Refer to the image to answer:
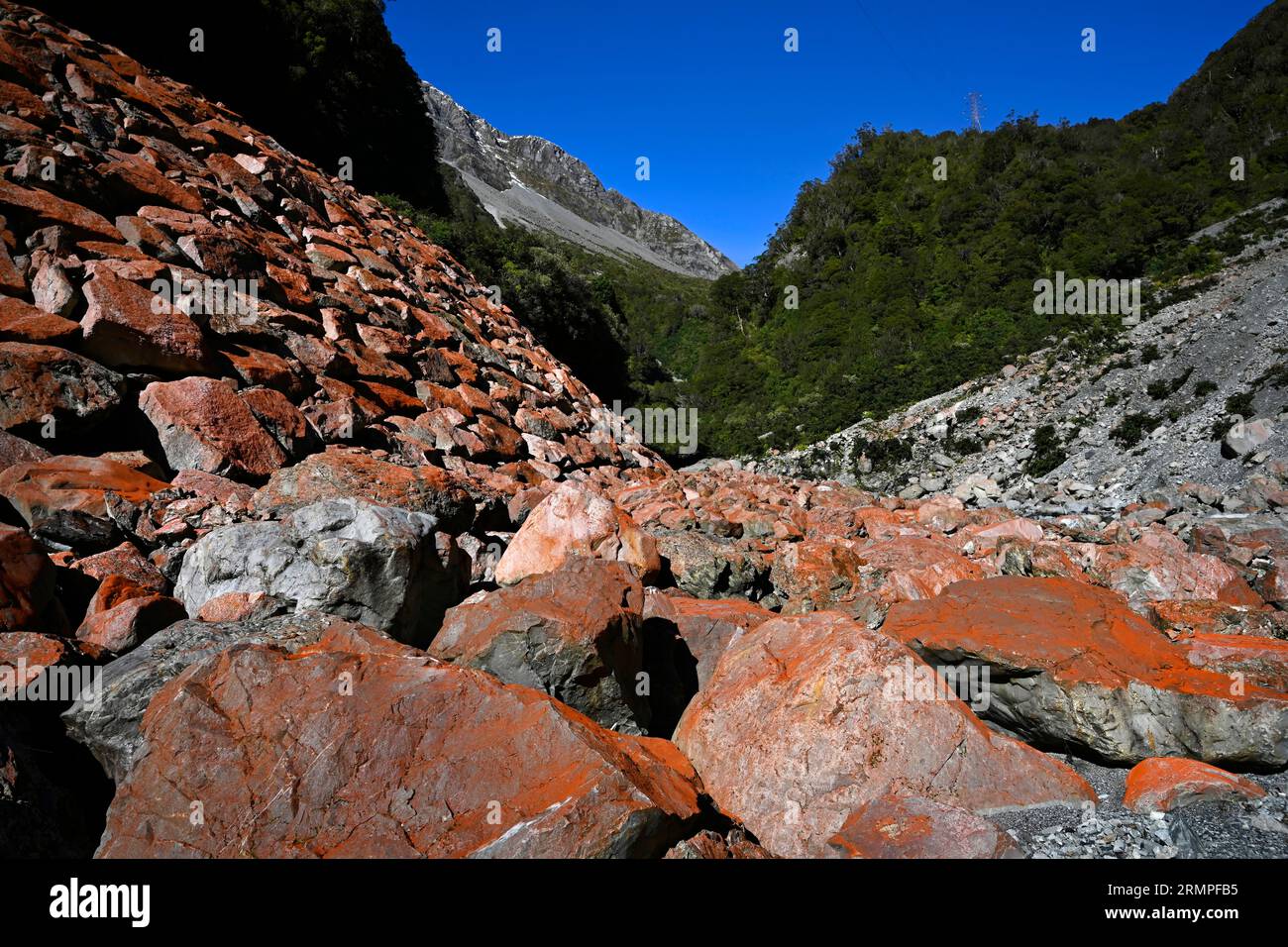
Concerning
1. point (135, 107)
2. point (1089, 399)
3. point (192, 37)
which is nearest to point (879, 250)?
point (1089, 399)

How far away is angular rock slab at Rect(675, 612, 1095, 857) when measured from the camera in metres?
3.86

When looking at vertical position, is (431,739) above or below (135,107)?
below

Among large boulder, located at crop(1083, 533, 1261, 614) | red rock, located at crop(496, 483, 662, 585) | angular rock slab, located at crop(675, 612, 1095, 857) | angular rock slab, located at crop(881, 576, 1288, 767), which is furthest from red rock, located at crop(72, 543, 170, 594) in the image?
large boulder, located at crop(1083, 533, 1261, 614)

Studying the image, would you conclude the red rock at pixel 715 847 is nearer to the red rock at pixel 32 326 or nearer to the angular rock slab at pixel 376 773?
the angular rock slab at pixel 376 773

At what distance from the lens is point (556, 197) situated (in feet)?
325

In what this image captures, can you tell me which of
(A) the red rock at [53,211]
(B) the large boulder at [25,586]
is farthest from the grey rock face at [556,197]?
(B) the large boulder at [25,586]

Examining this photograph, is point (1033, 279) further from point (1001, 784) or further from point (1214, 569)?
point (1001, 784)

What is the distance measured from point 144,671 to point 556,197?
350ft

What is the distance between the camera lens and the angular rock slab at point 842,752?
3863mm

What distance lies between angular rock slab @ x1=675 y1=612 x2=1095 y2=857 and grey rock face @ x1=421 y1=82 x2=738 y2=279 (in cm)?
7196

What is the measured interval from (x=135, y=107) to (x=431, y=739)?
43.4ft

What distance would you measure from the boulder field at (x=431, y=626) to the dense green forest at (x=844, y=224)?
1272 cm

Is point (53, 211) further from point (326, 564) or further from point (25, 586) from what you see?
point (326, 564)

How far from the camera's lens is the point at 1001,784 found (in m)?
3.92
